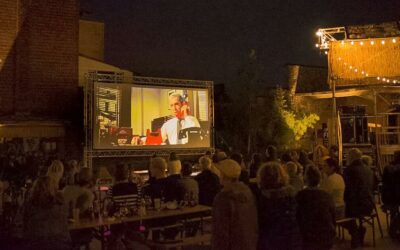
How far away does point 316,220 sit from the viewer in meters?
4.79

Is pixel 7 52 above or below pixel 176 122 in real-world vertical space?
above

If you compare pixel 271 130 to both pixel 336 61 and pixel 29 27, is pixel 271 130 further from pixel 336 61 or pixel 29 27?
pixel 29 27

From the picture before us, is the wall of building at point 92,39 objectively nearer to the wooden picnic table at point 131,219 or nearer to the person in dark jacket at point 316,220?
the wooden picnic table at point 131,219

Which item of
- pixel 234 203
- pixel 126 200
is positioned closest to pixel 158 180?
pixel 126 200

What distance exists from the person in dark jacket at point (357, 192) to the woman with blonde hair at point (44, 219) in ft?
14.8

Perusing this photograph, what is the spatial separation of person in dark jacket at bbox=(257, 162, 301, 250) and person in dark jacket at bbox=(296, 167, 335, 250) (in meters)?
0.59

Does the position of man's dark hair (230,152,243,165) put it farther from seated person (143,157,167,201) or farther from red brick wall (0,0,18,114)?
red brick wall (0,0,18,114)

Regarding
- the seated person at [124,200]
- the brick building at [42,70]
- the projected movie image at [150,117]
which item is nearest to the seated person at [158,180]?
the seated person at [124,200]

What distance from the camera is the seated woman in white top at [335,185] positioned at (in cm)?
684

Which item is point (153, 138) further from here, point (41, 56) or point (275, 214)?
point (275, 214)

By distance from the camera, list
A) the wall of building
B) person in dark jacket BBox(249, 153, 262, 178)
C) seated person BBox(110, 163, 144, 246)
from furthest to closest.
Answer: the wall of building → person in dark jacket BBox(249, 153, 262, 178) → seated person BBox(110, 163, 144, 246)

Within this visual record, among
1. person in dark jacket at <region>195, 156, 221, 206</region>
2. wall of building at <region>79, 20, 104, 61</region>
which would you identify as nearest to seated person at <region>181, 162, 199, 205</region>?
person in dark jacket at <region>195, 156, 221, 206</region>

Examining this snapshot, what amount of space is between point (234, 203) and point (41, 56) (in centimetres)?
1052

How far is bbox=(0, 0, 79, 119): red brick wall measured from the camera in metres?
12.6
